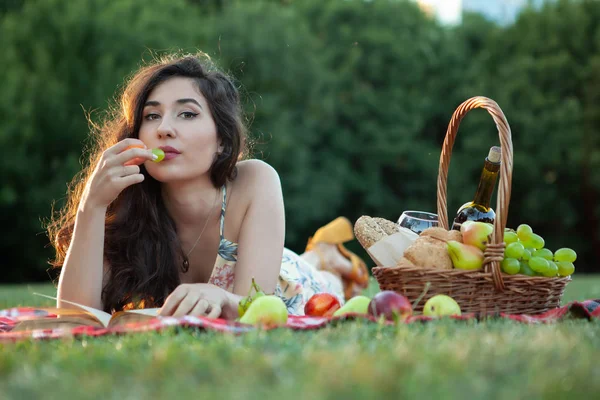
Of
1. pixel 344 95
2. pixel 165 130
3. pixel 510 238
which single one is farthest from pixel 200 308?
pixel 344 95

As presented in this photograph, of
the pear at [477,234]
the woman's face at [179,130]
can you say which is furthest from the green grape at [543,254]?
the woman's face at [179,130]

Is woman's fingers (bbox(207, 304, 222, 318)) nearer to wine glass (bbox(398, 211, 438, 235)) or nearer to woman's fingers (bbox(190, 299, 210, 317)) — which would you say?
woman's fingers (bbox(190, 299, 210, 317))

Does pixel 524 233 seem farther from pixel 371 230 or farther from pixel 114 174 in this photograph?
pixel 114 174

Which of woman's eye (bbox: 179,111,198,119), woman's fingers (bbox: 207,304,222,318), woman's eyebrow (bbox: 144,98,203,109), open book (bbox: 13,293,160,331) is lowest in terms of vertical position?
open book (bbox: 13,293,160,331)

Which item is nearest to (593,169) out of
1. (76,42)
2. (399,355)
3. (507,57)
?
(507,57)

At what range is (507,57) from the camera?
2392 cm

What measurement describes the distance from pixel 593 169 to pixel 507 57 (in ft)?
15.9

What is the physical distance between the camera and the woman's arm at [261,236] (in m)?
3.33

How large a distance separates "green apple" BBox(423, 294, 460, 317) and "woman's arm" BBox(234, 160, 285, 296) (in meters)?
0.89

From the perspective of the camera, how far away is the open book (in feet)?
9.14

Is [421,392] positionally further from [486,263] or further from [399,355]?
[486,263]

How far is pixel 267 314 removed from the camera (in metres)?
2.60

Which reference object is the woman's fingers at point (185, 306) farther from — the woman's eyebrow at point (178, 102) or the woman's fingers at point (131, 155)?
the woman's eyebrow at point (178, 102)

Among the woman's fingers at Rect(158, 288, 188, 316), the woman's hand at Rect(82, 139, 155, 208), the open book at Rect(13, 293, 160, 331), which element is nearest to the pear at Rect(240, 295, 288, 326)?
the woman's fingers at Rect(158, 288, 188, 316)
